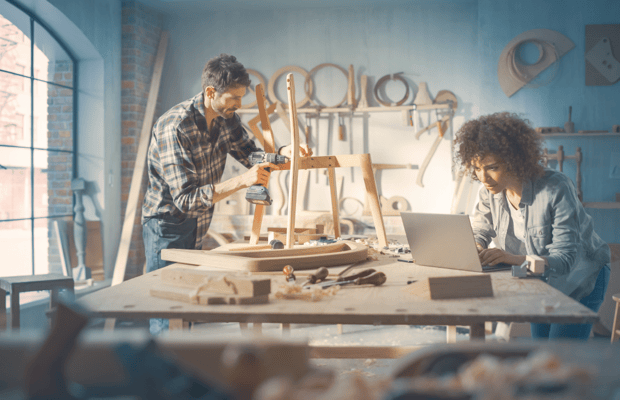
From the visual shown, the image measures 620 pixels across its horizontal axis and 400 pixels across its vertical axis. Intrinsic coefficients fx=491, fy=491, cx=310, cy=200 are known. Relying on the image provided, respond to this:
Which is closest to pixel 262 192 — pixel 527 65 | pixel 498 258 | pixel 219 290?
pixel 219 290

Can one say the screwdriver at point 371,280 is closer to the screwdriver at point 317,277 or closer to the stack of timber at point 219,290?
the screwdriver at point 317,277

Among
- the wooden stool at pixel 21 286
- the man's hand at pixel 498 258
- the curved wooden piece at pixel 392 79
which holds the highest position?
the curved wooden piece at pixel 392 79

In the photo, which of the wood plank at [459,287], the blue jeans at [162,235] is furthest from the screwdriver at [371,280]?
the blue jeans at [162,235]

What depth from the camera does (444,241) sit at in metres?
1.88

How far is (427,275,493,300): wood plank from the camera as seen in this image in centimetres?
145

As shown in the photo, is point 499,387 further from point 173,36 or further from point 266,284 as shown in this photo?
point 173,36

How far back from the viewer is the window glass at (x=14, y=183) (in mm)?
3990

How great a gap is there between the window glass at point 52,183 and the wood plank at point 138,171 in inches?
21.9

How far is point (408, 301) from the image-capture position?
4.70 ft

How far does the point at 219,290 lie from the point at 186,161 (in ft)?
3.89

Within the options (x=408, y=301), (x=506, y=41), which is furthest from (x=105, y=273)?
(x=506, y=41)

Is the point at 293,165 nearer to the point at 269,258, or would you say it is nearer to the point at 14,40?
the point at 269,258

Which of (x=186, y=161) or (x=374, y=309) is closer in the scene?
(x=374, y=309)

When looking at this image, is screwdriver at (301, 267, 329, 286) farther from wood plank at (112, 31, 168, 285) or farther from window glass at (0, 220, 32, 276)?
wood plank at (112, 31, 168, 285)
